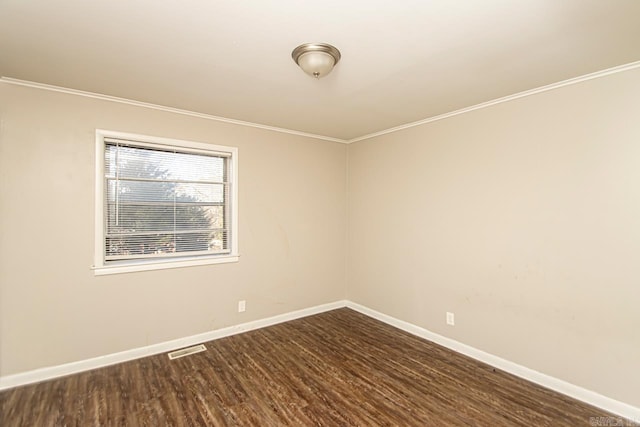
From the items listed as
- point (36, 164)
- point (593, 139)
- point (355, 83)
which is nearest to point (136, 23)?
point (355, 83)

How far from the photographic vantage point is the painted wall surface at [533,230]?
2.26 meters

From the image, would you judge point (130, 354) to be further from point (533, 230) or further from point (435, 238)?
point (533, 230)

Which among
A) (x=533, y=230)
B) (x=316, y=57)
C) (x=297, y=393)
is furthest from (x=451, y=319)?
(x=316, y=57)

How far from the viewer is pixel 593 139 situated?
7.78 ft

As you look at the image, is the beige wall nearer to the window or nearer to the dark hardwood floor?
the window

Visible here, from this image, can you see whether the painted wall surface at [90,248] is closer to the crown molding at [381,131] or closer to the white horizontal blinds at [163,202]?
the crown molding at [381,131]

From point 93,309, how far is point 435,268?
133 inches

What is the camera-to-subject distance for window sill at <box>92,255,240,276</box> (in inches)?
114

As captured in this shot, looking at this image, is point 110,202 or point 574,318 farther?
point 110,202

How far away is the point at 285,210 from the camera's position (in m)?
4.05

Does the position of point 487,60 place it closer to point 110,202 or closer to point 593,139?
point 593,139

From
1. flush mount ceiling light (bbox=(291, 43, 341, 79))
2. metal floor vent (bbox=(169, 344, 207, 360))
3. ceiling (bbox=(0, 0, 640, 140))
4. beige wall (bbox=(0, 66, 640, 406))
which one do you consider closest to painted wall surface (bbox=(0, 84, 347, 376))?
beige wall (bbox=(0, 66, 640, 406))

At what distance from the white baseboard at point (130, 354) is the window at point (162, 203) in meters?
0.79

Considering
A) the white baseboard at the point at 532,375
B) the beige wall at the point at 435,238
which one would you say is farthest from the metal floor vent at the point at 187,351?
the white baseboard at the point at 532,375
